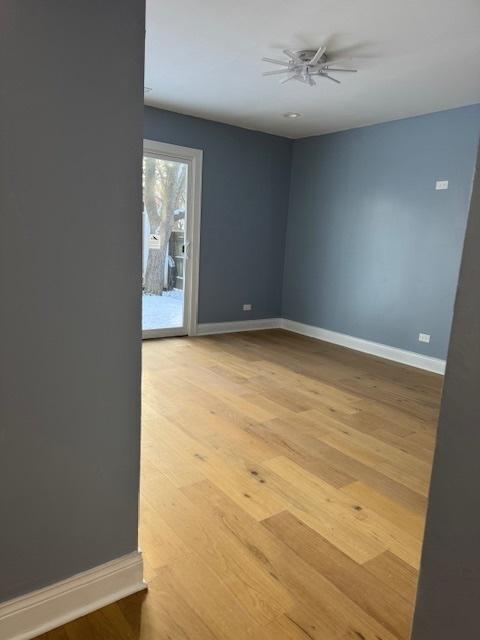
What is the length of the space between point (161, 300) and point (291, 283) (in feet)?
5.88

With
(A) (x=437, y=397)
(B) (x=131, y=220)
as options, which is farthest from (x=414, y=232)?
(B) (x=131, y=220)

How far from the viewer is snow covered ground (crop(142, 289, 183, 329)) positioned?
5.48m

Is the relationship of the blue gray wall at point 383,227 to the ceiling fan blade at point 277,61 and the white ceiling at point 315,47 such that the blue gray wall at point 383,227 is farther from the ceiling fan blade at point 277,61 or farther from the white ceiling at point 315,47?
the ceiling fan blade at point 277,61

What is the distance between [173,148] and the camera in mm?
4945

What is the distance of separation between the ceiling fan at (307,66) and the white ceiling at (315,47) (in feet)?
0.23

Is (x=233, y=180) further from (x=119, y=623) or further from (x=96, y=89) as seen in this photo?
(x=119, y=623)

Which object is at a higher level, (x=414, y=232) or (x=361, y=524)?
(x=414, y=232)

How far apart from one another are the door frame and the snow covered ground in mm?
102

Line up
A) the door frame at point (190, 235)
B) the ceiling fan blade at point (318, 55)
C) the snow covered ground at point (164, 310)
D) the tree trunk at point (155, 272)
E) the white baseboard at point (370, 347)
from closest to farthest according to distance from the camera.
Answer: the ceiling fan blade at point (318, 55) → the white baseboard at point (370, 347) → the door frame at point (190, 235) → the tree trunk at point (155, 272) → the snow covered ground at point (164, 310)

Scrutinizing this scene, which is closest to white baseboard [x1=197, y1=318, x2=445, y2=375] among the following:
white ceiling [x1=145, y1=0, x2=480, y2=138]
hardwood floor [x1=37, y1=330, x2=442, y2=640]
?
hardwood floor [x1=37, y1=330, x2=442, y2=640]

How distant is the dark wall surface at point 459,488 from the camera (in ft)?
2.02

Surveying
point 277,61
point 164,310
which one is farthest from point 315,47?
point 164,310

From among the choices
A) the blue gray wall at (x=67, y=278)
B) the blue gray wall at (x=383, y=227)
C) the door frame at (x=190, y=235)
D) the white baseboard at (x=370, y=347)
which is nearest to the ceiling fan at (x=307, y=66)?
the blue gray wall at (x=383, y=227)

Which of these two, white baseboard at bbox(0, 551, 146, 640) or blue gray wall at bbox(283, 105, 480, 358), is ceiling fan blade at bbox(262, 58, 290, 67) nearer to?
blue gray wall at bbox(283, 105, 480, 358)
